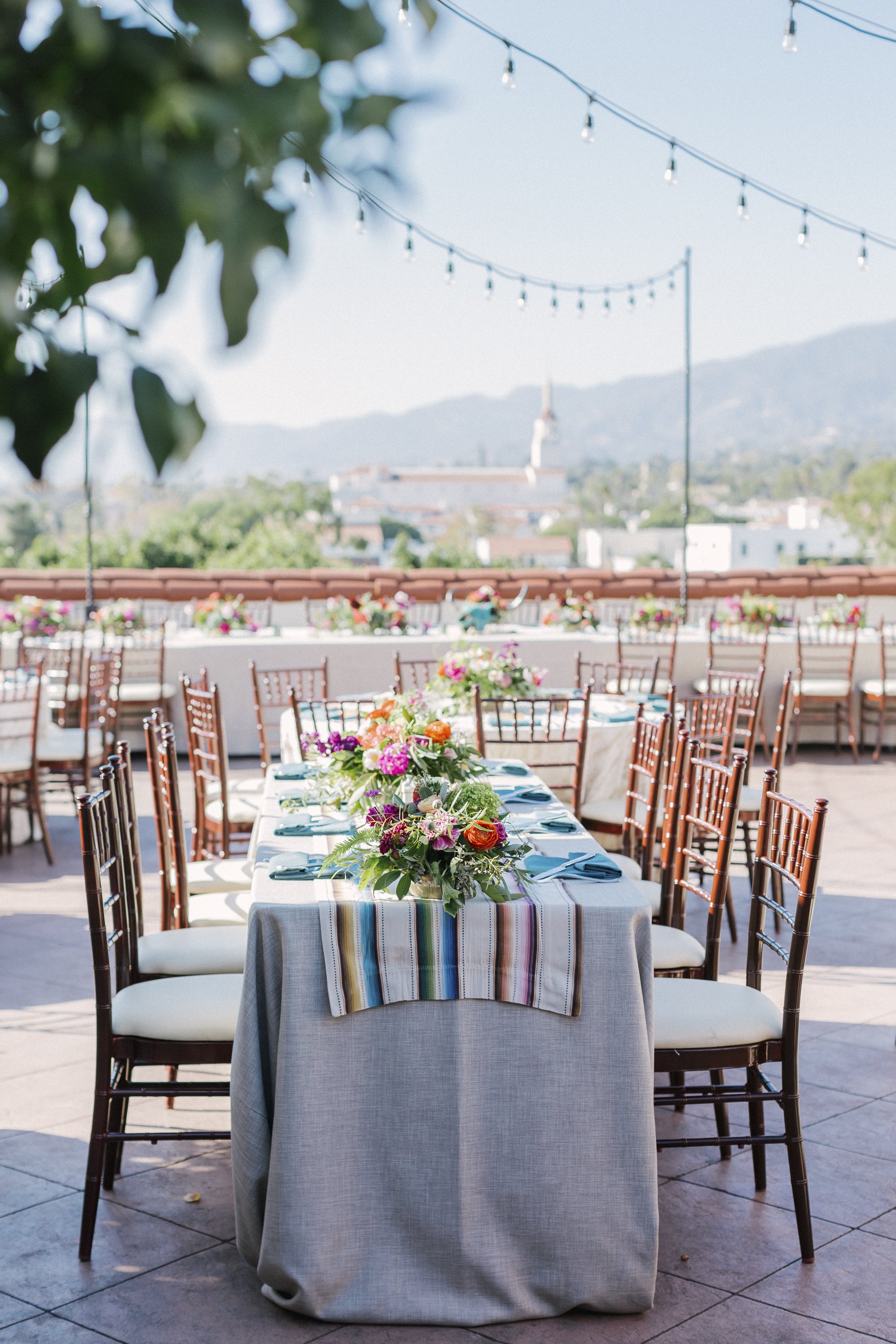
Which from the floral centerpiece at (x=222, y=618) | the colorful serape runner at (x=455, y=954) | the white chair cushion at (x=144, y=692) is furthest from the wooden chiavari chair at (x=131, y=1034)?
the floral centerpiece at (x=222, y=618)

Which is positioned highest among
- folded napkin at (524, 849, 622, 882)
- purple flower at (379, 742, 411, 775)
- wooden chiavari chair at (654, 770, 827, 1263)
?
purple flower at (379, 742, 411, 775)

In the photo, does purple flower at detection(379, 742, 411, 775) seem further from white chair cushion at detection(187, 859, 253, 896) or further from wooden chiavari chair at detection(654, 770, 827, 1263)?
white chair cushion at detection(187, 859, 253, 896)

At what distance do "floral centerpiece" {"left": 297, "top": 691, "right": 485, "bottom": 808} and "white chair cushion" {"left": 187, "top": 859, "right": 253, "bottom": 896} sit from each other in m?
0.60

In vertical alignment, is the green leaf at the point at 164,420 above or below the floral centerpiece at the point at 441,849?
above

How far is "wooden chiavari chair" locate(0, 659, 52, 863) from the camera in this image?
19.7 ft

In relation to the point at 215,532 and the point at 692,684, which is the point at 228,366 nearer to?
the point at 692,684

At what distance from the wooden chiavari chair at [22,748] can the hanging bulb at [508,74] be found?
3420mm

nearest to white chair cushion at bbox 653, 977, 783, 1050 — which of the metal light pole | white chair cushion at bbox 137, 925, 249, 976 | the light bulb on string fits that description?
white chair cushion at bbox 137, 925, 249, 976

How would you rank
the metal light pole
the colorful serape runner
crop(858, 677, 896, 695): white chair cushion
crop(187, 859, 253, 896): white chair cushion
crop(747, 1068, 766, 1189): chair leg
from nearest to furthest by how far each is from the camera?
the colorful serape runner
crop(747, 1068, 766, 1189): chair leg
crop(187, 859, 253, 896): white chair cushion
crop(858, 677, 896, 695): white chair cushion
the metal light pole

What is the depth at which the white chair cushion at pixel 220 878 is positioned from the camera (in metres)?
3.88

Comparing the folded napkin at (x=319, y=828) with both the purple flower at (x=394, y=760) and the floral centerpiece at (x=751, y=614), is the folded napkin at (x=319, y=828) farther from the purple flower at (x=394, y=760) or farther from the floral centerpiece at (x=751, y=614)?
the floral centerpiece at (x=751, y=614)

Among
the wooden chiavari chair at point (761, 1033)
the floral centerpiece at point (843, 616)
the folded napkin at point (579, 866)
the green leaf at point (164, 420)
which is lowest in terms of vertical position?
the wooden chiavari chair at point (761, 1033)

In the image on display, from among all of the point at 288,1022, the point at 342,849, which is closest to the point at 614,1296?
the point at 288,1022

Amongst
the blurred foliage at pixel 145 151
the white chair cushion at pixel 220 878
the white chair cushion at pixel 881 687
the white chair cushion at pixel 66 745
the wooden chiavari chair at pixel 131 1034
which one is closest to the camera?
the blurred foliage at pixel 145 151
